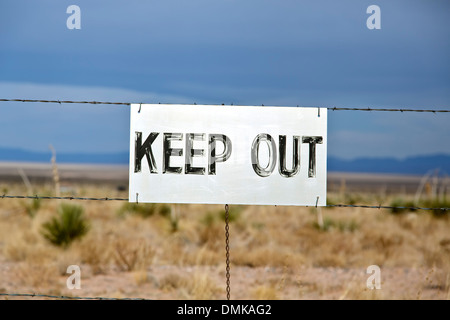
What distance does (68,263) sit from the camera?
36.9ft

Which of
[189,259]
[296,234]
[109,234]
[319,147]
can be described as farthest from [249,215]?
[319,147]

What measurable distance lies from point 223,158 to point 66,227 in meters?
8.83

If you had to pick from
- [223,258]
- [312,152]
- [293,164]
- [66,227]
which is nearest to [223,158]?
[293,164]

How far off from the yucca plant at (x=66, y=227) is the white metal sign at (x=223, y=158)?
8353 millimetres

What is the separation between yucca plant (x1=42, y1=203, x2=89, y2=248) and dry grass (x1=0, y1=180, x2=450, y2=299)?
0.24 meters

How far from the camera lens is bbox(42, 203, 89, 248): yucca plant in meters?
13.1

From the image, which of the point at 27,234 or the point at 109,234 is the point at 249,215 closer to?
the point at 109,234

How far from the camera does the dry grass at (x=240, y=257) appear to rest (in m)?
9.91

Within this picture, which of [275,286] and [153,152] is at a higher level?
[153,152]

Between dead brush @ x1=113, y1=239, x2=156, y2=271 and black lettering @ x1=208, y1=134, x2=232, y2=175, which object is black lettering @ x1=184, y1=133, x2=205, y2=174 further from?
dead brush @ x1=113, y1=239, x2=156, y2=271

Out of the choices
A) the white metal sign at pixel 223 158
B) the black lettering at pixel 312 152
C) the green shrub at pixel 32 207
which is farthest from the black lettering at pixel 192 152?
the green shrub at pixel 32 207

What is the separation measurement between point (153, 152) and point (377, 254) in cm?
953
